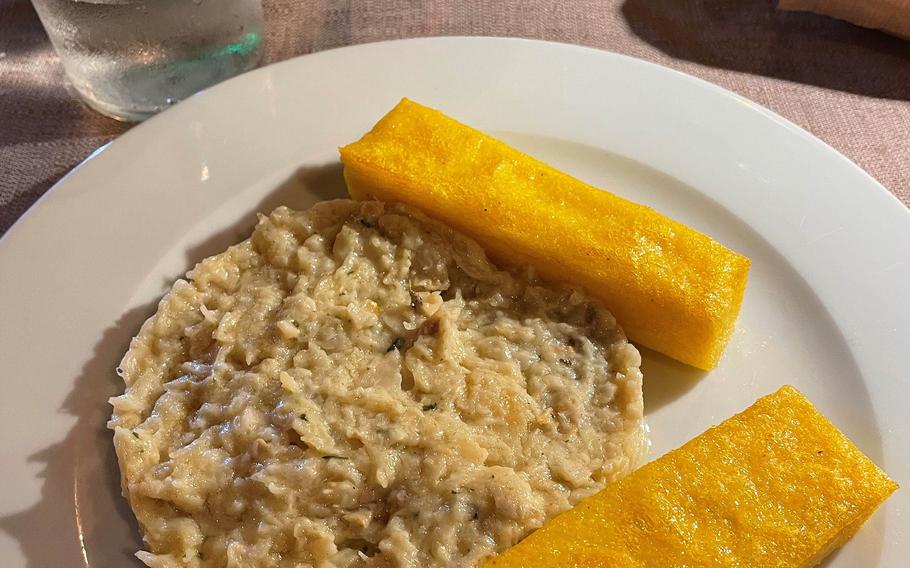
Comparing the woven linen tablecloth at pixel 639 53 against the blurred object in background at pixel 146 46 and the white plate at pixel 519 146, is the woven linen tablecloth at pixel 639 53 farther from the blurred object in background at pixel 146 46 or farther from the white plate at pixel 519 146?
the white plate at pixel 519 146

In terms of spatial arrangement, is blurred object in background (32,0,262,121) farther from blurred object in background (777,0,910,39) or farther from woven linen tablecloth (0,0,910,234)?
blurred object in background (777,0,910,39)

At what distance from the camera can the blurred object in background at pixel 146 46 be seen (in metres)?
2.30

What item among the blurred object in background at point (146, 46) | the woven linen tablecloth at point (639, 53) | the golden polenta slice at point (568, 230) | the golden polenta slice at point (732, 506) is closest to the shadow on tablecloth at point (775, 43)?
the woven linen tablecloth at point (639, 53)

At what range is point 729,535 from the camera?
4.75 ft

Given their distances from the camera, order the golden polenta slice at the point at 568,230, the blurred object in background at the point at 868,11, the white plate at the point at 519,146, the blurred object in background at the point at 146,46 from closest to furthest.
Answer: the white plate at the point at 519,146 < the golden polenta slice at the point at 568,230 < the blurred object in background at the point at 146,46 < the blurred object in background at the point at 868,11

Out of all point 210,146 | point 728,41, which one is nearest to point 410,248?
point 210,146

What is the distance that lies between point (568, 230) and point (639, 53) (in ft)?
4.65

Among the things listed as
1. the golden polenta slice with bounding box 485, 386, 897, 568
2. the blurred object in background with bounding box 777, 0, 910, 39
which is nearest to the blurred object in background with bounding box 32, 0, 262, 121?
the golden polenta slice with bounding box 485, 386, 897, 568

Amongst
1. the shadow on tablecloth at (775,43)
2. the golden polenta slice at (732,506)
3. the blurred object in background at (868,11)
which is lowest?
the golden polenta slice at (732,506)

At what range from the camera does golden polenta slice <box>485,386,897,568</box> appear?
1.42 metres

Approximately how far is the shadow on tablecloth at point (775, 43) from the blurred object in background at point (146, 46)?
157cm

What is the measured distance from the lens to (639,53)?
2.99 metres

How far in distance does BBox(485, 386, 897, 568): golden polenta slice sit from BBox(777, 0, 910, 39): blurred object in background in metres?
2.02

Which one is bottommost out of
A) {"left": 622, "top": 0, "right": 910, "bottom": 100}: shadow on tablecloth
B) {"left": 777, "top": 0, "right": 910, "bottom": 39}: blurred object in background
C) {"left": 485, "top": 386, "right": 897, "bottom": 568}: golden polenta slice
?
{"left": 485, "top": 386, "right": 897, "bottom": 568}: golden polenta slice
